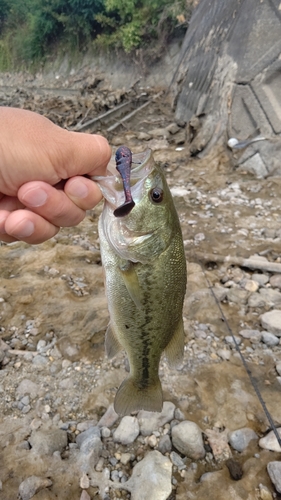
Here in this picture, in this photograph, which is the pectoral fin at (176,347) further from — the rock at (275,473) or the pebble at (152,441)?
the rock at (275,473)

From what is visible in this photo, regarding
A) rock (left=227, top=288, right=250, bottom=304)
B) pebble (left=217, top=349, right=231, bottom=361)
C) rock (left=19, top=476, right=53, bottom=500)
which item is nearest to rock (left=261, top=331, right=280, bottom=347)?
pebble (left=217, top=349, right=231, bottom=361)

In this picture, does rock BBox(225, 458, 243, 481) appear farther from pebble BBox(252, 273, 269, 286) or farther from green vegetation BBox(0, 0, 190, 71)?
A: green vegetation BBox(0, 0, 190, 71)

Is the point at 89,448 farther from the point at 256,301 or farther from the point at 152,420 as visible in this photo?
the point at 256,301

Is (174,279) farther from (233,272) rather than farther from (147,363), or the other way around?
(233,272)

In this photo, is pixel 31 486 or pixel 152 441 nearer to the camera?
pixel 31 486

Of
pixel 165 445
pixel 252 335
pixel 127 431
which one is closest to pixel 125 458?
pixel 127 431

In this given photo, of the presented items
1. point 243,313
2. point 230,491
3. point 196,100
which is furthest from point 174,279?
point 196,100

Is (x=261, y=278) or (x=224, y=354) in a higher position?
(x=224, y=354)
